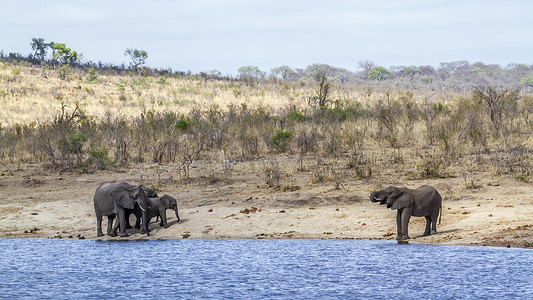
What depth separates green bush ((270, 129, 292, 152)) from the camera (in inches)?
987

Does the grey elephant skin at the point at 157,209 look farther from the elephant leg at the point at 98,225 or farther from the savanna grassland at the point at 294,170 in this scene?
the elephant leg at the point at 98,225

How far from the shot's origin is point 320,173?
64.3ft

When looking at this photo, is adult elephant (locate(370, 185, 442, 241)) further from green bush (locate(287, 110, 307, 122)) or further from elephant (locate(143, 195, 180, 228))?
green bush (locate(287, 110, 307, 122))

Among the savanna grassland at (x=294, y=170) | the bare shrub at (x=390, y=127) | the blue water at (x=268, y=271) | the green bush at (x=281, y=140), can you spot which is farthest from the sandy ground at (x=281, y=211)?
the bare shrub at (x=390, y=127)

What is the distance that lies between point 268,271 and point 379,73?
81.7 metres

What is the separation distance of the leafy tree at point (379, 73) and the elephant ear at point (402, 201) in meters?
77.4

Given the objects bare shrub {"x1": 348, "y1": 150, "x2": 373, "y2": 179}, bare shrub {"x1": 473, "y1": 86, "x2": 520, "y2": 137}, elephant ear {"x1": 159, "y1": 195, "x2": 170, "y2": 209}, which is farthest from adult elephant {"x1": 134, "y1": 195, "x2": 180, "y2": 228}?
Result: bare shrub {"x1": 473, "y1": 86, "x2": 520, "y2": 137}

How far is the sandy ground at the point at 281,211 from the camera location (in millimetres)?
13477

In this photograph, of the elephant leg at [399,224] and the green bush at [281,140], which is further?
the green bush at [281,140]

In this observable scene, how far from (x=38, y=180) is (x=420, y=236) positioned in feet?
44.9

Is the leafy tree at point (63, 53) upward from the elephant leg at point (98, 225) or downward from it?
upward

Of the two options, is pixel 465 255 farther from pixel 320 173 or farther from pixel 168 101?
pixel 168 101

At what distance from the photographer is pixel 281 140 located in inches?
992

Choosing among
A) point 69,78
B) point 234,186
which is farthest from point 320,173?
point 69,78
